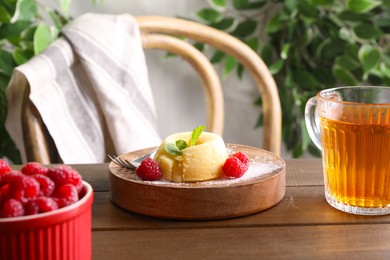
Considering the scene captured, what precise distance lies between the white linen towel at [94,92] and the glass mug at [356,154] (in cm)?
61

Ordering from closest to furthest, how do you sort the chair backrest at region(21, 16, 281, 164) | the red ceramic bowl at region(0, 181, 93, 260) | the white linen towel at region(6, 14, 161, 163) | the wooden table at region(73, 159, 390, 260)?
the red ceramic bowl at region(0, 181, 93, 260)
the wooden table at region(73, 159, 390, 260)
the white linen towel at region(6, 14, 161, 163)
the chair backrest at region(21, 16, 281, 164)

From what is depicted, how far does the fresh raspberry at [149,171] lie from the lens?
2.77 ft

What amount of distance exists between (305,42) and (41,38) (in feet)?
2.74

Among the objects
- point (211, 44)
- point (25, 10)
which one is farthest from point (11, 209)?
point (25, 10)

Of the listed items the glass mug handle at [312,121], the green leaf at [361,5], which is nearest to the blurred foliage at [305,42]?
the green leaf at [361,5]

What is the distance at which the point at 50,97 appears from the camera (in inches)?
51.1

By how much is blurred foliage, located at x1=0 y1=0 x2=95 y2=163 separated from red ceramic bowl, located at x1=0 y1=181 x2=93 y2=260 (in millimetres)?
957

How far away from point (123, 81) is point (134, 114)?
8 centimetres

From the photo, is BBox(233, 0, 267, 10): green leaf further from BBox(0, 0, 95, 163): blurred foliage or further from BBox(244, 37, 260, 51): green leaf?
BBox(0, 0, 95, 163): blurred foliage

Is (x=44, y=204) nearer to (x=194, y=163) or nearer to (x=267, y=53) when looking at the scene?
(x=194, y=163)

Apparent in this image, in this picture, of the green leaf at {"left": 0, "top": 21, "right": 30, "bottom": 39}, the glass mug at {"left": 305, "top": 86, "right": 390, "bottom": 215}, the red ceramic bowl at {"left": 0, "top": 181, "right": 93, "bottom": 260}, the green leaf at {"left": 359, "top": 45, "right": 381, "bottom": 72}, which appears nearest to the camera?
the red ceramic bowl at {"left": 0, "top": 181, "right": 93, "bottom": 260}

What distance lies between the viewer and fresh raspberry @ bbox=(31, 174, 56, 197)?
61 centimetres

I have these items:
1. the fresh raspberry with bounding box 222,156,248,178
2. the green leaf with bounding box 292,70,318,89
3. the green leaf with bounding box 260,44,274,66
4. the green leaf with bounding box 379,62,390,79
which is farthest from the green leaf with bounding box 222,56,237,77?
the fresh raspberry with bounding box 222,156,248,178

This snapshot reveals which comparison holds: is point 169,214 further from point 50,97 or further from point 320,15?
point 320,15
